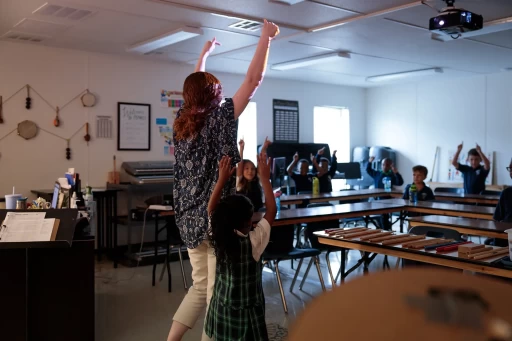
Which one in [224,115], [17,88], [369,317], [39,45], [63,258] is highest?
[39,45]

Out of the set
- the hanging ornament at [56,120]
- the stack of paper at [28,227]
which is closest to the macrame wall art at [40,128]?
the hanging ornament at [56,120]

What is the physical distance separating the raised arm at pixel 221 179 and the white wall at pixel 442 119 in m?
7.81

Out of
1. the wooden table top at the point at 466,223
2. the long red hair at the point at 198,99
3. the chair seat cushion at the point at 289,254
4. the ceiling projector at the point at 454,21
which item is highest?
the ceiling projector at the point at 454,21

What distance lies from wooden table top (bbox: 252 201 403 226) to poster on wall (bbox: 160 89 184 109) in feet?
11.4

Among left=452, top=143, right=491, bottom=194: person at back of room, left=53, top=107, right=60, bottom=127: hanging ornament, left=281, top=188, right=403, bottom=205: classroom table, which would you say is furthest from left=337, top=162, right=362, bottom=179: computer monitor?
left=53, top=107, right=60, bottom=127: hanging ornament

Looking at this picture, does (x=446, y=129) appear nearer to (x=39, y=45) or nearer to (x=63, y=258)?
(x=39, y=45)

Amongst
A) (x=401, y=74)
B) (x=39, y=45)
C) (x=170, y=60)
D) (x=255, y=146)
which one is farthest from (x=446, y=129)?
(x=39, y=45)

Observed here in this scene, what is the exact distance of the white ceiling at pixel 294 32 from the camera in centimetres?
490

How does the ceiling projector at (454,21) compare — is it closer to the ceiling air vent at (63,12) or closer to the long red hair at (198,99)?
the long red hair at (198,99)

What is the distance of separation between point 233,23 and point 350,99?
5728 millimetres

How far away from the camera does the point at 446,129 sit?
980 cm

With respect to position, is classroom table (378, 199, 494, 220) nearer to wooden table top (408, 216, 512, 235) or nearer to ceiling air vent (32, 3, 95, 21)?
wooden table top (408, 216, 512, 235)

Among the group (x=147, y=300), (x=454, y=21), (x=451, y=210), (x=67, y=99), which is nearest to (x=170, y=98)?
(x=67, y=99)

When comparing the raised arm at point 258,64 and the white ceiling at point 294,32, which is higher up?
the white ceiling at point 294,32
